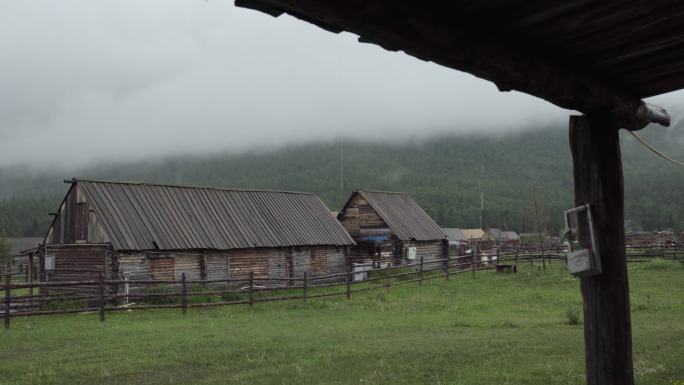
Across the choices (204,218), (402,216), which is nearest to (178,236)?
(204,218)

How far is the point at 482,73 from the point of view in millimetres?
4082

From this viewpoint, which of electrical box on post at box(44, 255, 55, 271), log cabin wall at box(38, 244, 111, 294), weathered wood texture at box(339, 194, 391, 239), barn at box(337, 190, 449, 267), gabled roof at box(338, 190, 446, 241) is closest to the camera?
log cabin wall at box(38, 244, 111, 294)

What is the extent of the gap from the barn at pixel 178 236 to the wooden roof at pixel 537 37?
21.1 metres

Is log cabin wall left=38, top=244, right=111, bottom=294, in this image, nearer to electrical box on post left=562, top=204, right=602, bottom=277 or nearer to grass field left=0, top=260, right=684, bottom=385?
grass field left=0, top=260, right=684, bottom=385

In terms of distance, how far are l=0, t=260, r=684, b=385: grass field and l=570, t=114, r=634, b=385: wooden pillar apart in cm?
265

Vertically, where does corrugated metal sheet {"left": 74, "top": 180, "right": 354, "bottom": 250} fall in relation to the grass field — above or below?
above

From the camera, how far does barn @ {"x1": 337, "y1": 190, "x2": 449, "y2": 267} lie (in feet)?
125

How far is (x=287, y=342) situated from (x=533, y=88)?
30.6 ft

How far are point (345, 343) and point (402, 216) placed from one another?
2909cm

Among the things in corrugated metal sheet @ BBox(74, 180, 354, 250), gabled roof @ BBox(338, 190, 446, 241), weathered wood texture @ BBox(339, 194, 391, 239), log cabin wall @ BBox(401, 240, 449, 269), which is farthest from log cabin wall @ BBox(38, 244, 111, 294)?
log cabin wall @ BBox(401, 240, 449, 269)

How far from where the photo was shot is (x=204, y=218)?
1144 inches

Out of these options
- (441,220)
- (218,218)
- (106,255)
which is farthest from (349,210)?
(441,220)

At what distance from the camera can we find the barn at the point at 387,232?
38.2 meters

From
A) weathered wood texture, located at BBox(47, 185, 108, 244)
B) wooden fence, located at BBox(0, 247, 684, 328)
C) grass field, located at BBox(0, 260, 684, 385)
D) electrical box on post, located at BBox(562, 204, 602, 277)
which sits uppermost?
weathered wood texture, located at BBox(47, 185, 108, 244)
